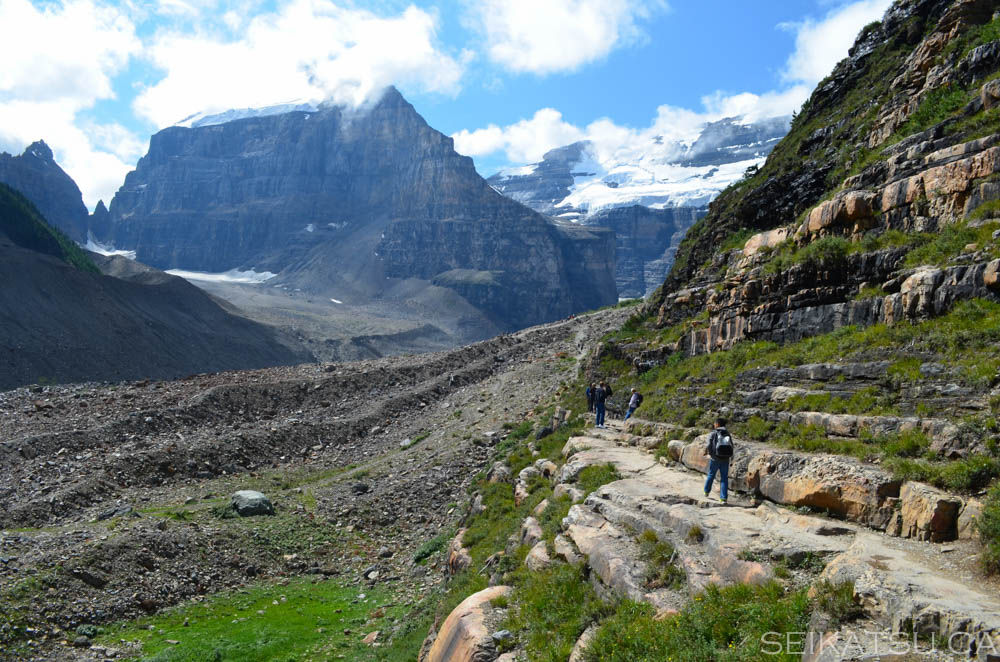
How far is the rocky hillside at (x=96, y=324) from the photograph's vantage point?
2778 inches

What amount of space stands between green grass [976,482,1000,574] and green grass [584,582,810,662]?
6.53ft

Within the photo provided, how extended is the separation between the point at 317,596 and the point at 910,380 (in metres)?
18.5

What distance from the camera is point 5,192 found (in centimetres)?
10950

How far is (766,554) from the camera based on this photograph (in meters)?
8.09

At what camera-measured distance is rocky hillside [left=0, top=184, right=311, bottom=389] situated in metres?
70.6

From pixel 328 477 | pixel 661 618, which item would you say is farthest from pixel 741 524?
pixel 328 477

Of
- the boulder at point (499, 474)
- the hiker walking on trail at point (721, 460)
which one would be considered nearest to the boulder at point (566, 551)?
the hiker walking on trail at point (721, 460)

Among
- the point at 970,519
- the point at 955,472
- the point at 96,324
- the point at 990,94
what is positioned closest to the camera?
the point at 970,519

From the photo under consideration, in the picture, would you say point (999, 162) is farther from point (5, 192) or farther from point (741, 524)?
point (5, 192)

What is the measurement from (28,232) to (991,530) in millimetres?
132673

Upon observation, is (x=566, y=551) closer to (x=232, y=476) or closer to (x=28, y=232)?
(x=232, y=476)

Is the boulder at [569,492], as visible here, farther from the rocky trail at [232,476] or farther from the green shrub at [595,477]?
the rocky trail at [232,476]

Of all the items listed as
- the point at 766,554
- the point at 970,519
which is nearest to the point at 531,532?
the point at 766,554

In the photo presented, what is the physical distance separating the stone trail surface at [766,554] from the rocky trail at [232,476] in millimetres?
9395
